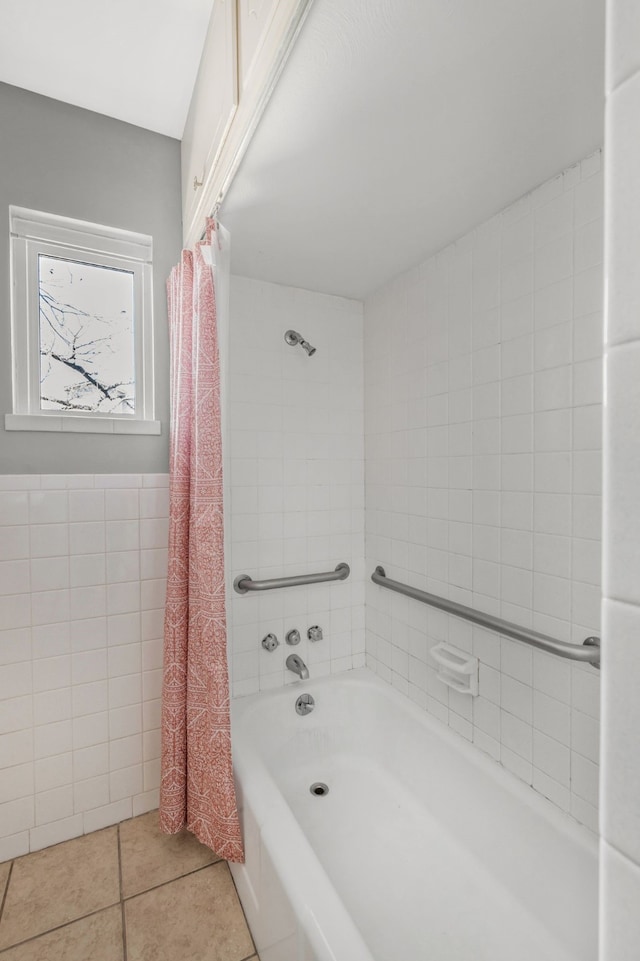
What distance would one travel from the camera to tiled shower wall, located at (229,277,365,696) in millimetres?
1906

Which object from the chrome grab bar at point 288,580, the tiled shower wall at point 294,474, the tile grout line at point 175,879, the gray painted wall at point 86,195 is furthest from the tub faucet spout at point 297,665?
the gray painted wall at point 86,195

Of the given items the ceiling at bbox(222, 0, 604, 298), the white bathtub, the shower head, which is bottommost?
the white bathtub

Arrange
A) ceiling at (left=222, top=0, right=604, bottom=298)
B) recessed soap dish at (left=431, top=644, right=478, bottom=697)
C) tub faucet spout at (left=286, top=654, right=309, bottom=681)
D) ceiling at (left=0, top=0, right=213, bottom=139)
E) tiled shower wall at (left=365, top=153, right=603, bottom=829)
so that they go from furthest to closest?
tub faucet spout at (left=286, top=654, right=309, bottom=681) → recessed soap dish at (left=431, top=644, right=478, bottom=697) → ceiling at (left=0, top=0, right=213, bottom=139) → tiled shower wall at (left=365, top=153, right=603, bottom=829) → ceiling at (left=222, top=0, right=604, bottom=298)

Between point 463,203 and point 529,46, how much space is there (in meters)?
0.51

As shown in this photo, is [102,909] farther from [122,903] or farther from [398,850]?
[398,850]

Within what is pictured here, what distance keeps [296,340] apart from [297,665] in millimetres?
1378

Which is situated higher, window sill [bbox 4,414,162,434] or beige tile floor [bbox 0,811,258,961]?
window sill [bbox 4,414,162,434]

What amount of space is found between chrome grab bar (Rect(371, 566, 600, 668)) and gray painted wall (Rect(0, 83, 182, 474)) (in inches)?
42.7

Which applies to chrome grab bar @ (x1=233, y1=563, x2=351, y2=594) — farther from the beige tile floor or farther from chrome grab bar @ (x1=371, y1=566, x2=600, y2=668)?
the beige tile floor

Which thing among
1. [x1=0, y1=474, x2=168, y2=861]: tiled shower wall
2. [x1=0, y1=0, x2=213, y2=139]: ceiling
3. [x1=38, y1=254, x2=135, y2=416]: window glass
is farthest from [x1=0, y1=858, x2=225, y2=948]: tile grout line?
[x1=0, y1=0, x2=213, y2=139]: ceiling

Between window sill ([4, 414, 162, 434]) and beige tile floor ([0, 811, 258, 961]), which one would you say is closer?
beige tile floor ([0, 811, 258, 961])

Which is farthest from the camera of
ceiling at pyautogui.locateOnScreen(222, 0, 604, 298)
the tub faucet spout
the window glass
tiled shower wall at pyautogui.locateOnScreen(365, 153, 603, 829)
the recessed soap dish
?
the tub faucet spout

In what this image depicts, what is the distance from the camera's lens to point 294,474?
6.59 ft

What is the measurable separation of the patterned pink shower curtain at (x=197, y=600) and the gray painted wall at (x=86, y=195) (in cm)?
21
